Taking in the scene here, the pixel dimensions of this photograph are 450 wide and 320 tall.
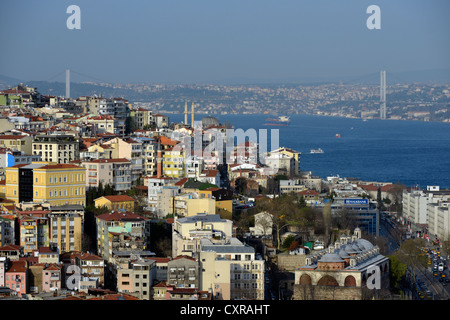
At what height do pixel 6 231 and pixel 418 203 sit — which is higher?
pixel 6 231

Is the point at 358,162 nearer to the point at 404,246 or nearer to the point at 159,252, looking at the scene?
the point at 404,246

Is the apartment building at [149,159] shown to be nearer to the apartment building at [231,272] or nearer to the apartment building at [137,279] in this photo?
the apartment building at [231,272]

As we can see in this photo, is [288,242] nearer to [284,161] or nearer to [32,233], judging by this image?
[32,233]

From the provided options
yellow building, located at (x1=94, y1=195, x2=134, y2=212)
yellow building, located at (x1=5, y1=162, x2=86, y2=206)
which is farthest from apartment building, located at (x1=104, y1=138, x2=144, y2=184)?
yellow building, located at (x1=5, y1=162, x2=86, y2=206)

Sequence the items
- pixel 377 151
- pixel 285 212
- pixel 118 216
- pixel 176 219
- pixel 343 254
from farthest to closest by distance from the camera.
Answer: pixel 377 151
pixel 285 212
pixel 176 219
pixel 118 216
pixel 343 254

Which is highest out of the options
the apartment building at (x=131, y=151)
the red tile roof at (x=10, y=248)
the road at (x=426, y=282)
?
the apartment building at (x=131, y=151)

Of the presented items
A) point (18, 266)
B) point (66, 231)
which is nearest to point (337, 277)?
point (66, 231)

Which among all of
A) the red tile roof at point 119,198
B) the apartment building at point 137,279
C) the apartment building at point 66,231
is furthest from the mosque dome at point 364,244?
the apartment building at point 66,231
